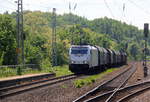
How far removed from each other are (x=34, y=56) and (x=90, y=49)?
86.7ft

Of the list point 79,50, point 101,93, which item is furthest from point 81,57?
point 101,93

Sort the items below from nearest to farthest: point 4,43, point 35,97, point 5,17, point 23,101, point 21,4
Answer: point 23,101 → point 35,97 → point 21,4 → point 4,43 → point 5,17

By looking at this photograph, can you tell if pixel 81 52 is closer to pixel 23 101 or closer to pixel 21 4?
pixel 21 4

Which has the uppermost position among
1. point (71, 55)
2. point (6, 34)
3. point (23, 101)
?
point (6, 34)

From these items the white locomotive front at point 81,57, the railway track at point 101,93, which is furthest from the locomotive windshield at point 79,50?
the railway track at point 101,93

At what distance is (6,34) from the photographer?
52.7 meters

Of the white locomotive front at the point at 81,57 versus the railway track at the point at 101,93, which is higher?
the white locomotive front at the point at 81,57

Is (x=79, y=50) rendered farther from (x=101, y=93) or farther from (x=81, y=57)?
(x=101, y=93)

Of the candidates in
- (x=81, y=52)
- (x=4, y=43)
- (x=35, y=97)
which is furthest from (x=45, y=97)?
(x=4, y=43)

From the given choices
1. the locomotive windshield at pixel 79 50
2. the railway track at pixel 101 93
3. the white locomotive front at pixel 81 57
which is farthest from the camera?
the locomotive windshield at pixel 79 50

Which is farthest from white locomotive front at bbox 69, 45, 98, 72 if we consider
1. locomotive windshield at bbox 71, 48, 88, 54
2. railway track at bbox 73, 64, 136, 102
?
railway track at bbox 73, 64, 136, 102

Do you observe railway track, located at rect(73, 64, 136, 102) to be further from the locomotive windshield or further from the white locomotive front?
the locomotive windshield

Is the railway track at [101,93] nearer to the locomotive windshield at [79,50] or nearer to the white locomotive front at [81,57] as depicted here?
the white locomotive front at [81,57]

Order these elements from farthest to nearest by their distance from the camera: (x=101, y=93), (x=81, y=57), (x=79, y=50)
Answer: (x=79, y=50) → (x=81, y=57) → (x=101, y=93)
